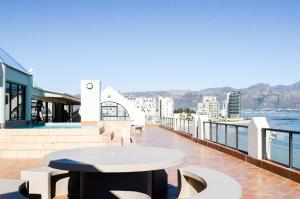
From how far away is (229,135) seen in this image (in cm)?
1285

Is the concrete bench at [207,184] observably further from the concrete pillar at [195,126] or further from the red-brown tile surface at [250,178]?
the concrete pillar at [195,126]

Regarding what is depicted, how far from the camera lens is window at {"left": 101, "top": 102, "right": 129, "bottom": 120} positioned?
105 ft

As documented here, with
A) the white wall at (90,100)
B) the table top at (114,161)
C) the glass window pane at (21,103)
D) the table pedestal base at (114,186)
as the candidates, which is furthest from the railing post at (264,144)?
the glass window pane at (21,103)

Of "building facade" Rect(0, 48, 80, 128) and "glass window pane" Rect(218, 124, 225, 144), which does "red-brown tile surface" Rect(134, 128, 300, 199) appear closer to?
"glass window pane" Rect(218, 124, 225, 144)

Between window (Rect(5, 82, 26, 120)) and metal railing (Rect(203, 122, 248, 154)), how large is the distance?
10179 millimetres

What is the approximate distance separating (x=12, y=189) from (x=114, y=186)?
1.43m

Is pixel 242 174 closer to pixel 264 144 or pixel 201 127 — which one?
pixel 264 144

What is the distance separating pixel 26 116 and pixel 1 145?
8791 millimetres

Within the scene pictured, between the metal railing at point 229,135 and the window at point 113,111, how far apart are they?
16.8 meters

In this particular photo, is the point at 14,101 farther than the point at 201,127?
Yes

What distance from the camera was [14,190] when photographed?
15.8ft

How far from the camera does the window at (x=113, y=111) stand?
3198 centimetres

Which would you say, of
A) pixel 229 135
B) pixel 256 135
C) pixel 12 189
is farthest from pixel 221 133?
pixel 12 189

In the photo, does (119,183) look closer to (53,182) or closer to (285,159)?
(53,182)
